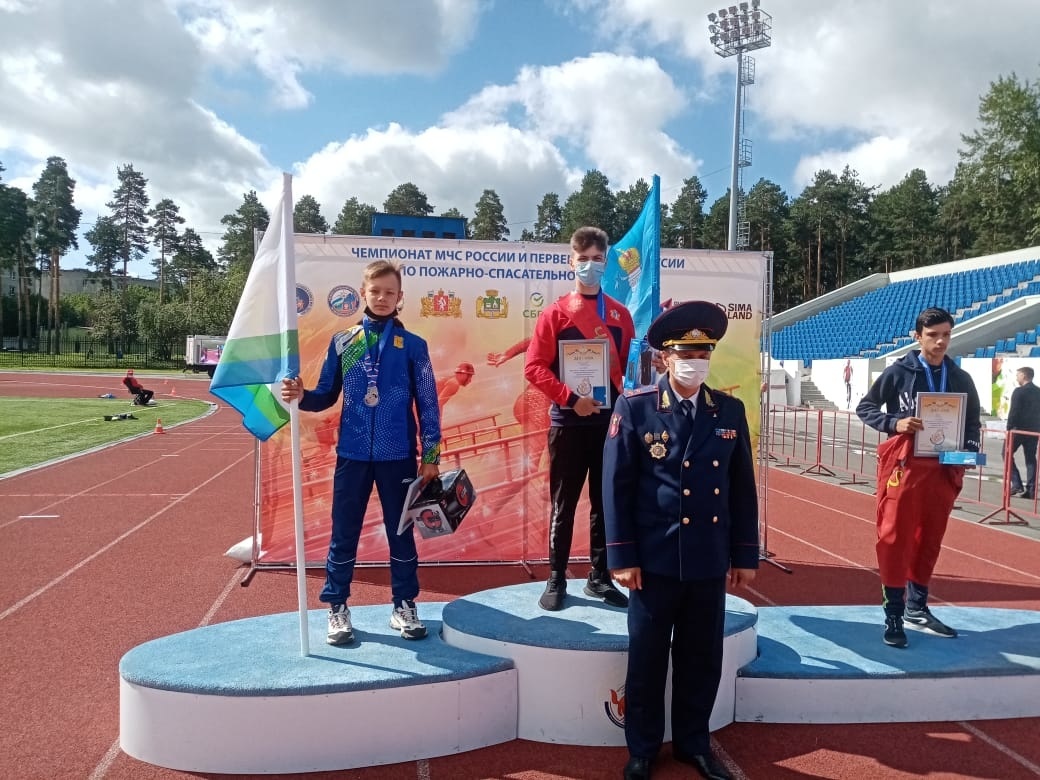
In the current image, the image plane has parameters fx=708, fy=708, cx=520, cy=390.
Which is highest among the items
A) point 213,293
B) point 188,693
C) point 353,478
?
point 213,293

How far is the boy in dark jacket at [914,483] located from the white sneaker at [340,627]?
9.92 feet

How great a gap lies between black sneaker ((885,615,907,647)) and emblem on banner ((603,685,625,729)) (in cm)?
174

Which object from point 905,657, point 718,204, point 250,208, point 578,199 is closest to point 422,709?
point 905,657

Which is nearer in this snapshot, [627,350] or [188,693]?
[188,693]

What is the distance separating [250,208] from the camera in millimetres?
82500

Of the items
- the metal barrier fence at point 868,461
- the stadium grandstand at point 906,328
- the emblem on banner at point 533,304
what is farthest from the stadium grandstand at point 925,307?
the emblem on banner at point 533,304

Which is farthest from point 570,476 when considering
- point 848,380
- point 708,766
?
point 848,380

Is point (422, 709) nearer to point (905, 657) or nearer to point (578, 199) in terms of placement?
point (905, 657)

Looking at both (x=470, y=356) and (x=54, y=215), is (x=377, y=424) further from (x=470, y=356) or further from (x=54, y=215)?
(x=54, y=215)

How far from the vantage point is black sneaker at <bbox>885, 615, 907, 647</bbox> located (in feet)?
13.2

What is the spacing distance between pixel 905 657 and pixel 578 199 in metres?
69.6

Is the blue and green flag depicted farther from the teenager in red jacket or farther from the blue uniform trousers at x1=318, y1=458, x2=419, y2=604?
the teenager in red jacket

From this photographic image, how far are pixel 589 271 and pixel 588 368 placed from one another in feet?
1.79

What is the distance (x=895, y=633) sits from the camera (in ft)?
13.3
